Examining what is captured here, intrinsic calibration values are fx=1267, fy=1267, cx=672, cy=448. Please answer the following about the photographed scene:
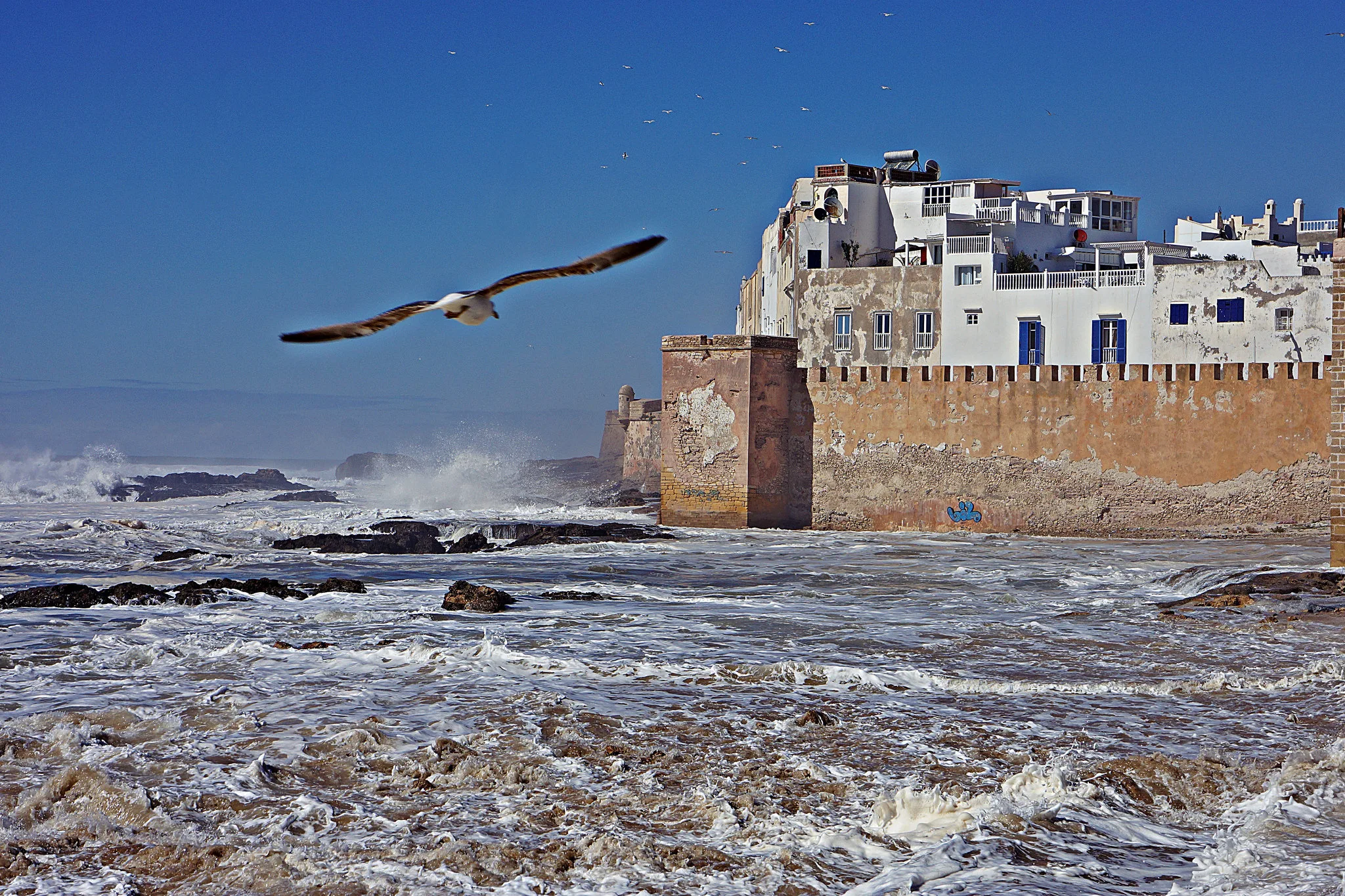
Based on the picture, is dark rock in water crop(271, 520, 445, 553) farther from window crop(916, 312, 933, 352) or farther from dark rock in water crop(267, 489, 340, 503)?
dark rock in water crop(267, 489, 340, 503)

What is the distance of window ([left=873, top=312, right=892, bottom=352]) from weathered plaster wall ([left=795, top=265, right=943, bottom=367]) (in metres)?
0.09

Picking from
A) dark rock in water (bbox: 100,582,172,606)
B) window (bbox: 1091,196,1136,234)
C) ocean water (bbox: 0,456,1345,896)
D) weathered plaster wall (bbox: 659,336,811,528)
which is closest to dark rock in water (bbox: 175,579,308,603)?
dark rock in water (bbox: 100,582,172,606)

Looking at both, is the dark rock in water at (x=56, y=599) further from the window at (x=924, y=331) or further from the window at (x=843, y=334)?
the window at (x=924, y=331)

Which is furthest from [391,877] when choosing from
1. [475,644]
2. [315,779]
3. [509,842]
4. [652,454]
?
[652,454]

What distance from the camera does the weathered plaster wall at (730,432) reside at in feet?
71.3

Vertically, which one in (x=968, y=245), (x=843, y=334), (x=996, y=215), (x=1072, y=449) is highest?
(x=996, y=215)

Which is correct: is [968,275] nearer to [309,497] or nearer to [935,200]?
[935,200]

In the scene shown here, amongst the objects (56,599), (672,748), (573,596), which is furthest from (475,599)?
(672,748)

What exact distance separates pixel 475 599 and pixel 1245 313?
2396 cm

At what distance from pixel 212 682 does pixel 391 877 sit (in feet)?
12.3

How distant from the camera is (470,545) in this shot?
66.6 feet

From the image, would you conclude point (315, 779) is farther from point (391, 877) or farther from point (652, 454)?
point (652, 454)

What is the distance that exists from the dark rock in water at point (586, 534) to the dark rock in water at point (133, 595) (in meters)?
8.36

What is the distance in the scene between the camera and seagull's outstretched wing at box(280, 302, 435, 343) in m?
5.46
